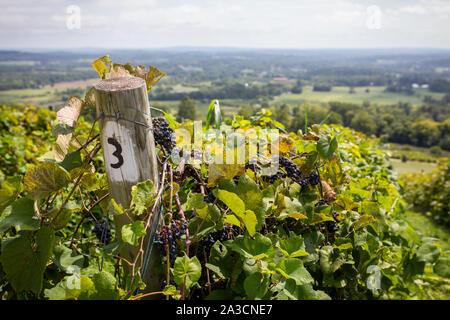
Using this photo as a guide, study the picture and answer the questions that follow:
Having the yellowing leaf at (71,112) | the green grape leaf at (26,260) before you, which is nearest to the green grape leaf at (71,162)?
the yellowing leaf at (71,112)

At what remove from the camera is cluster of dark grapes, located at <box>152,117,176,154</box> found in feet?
3.85

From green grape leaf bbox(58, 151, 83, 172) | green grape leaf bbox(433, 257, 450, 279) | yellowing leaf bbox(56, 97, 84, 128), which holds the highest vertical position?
yellowing leaf bbox(56, 97, 84, 128)

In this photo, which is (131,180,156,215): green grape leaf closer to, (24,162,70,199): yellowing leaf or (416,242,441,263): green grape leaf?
(24,162,70,199): yellowing leaf

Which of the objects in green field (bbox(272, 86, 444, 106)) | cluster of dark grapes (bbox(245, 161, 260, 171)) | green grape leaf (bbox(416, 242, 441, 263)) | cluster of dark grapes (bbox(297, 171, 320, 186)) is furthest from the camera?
green field (bbox(272, 86, 444, 106))

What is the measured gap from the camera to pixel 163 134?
118 cm

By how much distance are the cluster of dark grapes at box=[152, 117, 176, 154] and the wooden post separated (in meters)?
0.15

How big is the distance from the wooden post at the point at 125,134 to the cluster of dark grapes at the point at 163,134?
146mm

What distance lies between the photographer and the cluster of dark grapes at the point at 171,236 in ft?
3.34

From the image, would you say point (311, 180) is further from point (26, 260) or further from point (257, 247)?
point (26, 260)

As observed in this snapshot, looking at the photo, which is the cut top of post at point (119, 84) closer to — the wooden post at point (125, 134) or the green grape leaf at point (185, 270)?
the wooden post at point (125, 134)

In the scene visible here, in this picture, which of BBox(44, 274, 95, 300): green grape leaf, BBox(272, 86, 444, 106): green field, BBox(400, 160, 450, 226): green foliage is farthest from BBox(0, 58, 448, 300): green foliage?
BBox(272, 86, 444, 106): green field

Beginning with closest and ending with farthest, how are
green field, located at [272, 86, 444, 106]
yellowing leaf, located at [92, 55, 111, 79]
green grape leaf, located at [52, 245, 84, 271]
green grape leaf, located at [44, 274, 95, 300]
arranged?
green grape leaf, located at [44, 274, 95, 300]
green grape leaf, located at [52, 245, 84, 271]
yellowing leaf, located at [92, 55, 111, 79]
green field, located at [272, 86, 444, 106]

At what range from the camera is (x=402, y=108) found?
181 feet

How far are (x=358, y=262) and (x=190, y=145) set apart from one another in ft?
3.15
